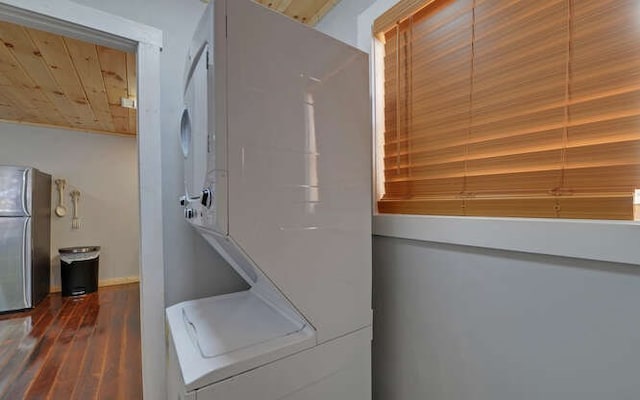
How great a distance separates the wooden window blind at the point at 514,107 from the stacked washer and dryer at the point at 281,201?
0.23 m

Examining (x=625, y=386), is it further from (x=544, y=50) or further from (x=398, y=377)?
(x=544, y=50)

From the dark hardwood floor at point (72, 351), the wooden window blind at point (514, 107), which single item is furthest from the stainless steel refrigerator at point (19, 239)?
the wooden window blind at point (514, 107)

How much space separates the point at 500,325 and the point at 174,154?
5.33ft

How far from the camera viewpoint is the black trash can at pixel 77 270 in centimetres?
397

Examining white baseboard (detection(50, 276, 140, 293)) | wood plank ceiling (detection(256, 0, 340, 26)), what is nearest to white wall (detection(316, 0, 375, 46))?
wood plank ceiling (detection(256, 0, 340, 26))

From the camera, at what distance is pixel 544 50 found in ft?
2.76

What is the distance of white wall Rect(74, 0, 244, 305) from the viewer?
1489 mm

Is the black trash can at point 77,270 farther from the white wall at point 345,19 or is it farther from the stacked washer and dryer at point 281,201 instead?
the white wall at point 345,19

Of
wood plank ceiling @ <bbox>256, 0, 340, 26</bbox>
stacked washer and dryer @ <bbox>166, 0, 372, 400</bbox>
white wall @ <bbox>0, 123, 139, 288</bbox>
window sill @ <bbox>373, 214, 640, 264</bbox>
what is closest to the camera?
window sill @ <bbox>373, 214, 640, 264</bbox>

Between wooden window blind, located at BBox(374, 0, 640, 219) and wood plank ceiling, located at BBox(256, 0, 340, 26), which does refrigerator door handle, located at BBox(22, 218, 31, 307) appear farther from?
wooden window blind, located at BBox(374, 0, 640, 219)

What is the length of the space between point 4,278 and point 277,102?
4.50 m

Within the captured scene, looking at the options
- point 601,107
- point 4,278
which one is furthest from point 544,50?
point 4,278

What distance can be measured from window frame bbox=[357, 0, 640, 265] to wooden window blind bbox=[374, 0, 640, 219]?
0.05m

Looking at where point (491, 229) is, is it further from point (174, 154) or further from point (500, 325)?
point (174, 154)
